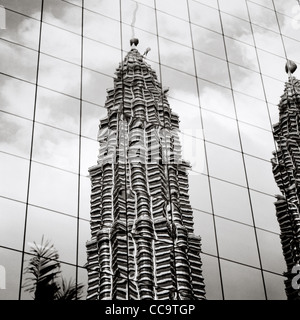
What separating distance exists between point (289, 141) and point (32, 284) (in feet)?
63.9

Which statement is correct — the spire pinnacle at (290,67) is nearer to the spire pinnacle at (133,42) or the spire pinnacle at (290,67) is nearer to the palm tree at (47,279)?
the spire pinnacle at (133,42)

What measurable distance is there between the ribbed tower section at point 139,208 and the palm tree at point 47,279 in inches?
44.8

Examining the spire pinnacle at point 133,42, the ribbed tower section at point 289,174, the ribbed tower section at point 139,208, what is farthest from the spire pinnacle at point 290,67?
the spire pinnacle at point 133,42

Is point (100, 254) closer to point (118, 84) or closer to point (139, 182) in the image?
point (139, 182)

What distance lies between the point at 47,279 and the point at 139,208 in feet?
29.3

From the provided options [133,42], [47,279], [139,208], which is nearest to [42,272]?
[47,279]

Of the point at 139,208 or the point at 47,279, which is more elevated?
the point at 139,208

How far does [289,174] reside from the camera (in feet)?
108

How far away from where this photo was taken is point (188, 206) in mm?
28203

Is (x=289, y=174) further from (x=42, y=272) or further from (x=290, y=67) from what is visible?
(x=42, y=272)

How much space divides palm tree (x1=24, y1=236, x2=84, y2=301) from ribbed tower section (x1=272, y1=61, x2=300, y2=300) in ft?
27.5

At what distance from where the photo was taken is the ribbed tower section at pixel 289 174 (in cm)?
2728

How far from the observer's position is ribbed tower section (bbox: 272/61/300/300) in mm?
27277
